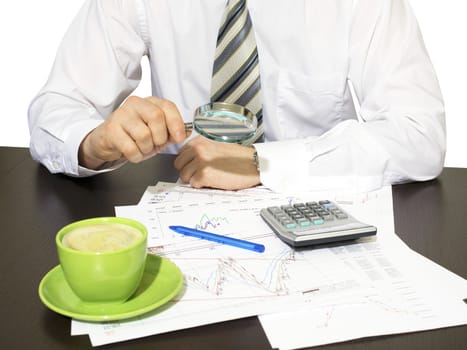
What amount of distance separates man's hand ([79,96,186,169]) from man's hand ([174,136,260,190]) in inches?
5.2

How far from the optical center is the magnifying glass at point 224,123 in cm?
115

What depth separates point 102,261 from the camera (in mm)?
781

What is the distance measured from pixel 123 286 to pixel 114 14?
1081 millimetres

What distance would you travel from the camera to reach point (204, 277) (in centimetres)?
92

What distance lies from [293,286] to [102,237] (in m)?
0.27

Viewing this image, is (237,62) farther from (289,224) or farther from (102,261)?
(102,261)

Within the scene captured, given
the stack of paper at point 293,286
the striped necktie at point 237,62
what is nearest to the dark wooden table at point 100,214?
the stack of paper at point 293,286

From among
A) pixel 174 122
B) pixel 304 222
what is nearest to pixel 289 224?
pixel 304 222

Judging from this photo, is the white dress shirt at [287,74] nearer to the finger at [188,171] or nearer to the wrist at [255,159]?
the wrist at [255,159]

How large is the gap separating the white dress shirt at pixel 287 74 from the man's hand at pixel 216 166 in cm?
5

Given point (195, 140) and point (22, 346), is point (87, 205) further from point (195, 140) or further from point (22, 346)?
point (22, 346)

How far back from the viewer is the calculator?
1.01m

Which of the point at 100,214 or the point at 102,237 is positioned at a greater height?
the point at 102,237

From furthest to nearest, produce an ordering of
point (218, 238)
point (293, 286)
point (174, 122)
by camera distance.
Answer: point (174, 122) → point (218, 238) → point (293, 286)
